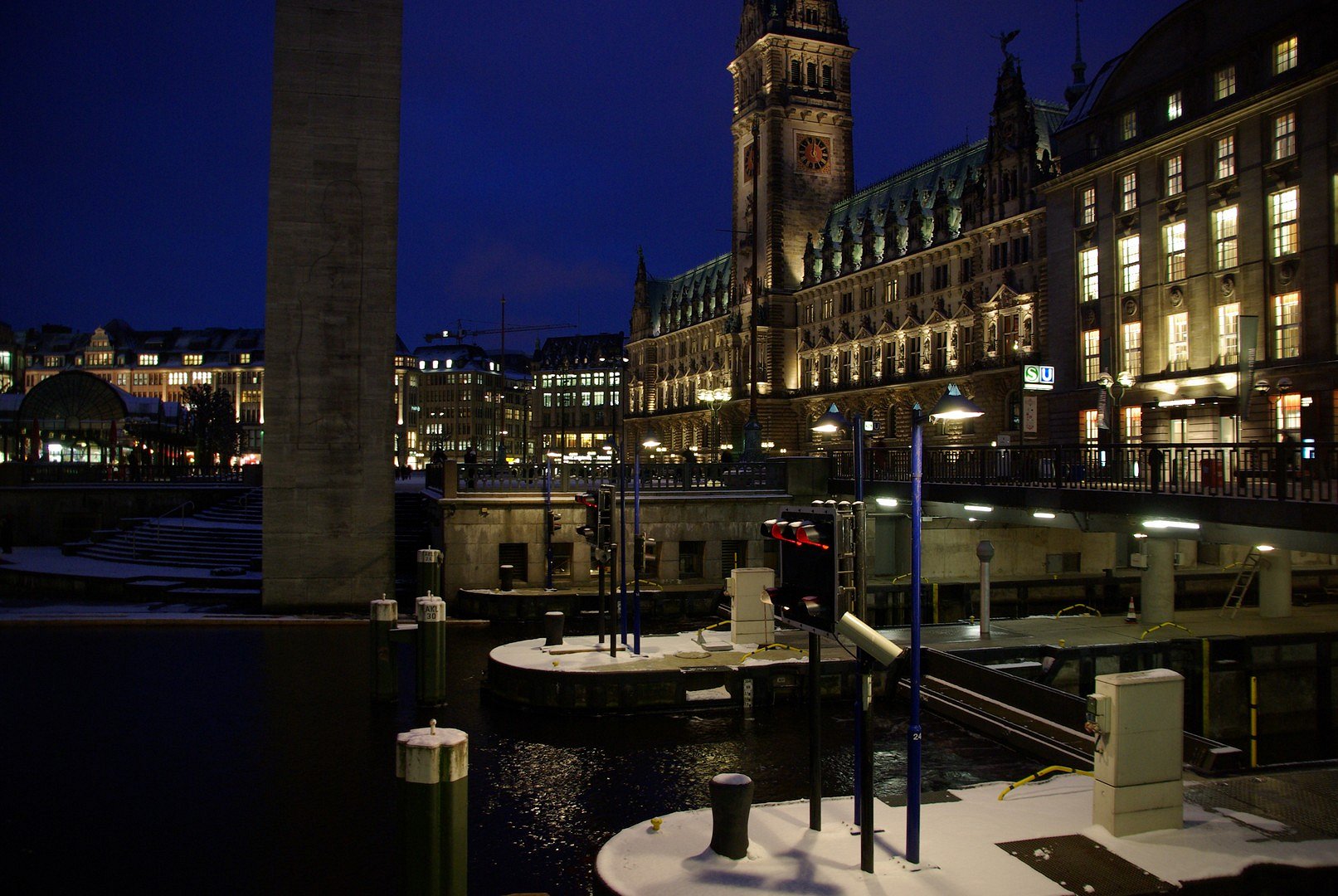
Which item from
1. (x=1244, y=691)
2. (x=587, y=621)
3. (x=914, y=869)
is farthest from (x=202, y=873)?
(x=1244, y=691)

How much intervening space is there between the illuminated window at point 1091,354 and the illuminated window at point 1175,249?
13.7 feet

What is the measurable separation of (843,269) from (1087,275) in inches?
1817

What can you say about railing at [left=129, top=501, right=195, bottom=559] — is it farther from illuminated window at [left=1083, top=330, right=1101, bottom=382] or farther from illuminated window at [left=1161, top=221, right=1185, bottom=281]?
illuminated window at [left=1161, top=221, right=1185, bottom=281]

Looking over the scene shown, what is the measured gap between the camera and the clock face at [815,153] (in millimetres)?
95238

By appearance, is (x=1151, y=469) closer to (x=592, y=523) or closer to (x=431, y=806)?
(x=592, y=523)

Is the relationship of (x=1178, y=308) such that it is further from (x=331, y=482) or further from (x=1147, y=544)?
(x=331, y=482)

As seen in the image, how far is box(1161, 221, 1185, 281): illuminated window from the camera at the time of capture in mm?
37531

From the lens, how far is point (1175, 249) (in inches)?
1490

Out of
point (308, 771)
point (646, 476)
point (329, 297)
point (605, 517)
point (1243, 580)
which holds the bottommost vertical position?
point (308, 771)

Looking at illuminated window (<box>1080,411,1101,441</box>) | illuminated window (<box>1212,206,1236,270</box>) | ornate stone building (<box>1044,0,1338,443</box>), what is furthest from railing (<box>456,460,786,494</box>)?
illuminated window (<box>1212,206,1236,270</box>)

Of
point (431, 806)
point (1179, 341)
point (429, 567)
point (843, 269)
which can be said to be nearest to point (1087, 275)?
point (1179, 341)

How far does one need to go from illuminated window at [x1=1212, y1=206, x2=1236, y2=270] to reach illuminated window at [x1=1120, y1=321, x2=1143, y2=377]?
165 inches

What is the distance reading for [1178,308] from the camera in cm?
3747

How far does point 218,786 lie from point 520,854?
5.40 meters
